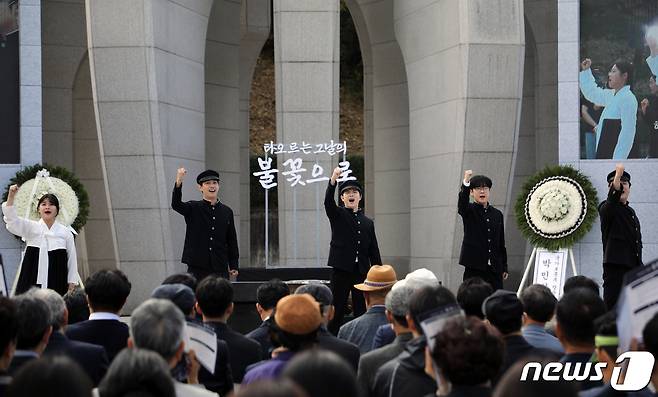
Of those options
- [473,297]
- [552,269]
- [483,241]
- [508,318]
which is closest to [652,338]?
[508,318]

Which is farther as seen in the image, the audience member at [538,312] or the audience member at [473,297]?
the audience member at [473,297]

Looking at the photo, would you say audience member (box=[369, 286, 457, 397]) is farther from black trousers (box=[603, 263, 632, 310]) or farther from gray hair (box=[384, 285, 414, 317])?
black trousers (box=[603, 263, 632, 310])

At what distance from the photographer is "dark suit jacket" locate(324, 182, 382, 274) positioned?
36.0 feet

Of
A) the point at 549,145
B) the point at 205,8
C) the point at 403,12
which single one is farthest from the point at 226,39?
the point at 549,145

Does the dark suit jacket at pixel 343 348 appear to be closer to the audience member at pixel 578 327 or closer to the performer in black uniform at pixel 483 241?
the audience member at pixel 578 327

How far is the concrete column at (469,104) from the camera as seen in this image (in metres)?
14.9

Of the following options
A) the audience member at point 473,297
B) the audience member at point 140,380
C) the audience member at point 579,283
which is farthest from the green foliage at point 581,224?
the audience member at point 140,380

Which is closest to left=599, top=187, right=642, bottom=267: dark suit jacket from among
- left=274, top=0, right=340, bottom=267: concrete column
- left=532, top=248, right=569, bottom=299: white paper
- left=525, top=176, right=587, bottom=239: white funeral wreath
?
left=532, top=248, right=569, bottom=299: white paper

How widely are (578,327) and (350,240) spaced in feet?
20.0

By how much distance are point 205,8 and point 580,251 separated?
20.2 ft

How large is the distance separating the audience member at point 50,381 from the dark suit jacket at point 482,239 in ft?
26.7

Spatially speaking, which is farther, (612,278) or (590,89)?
(590,89)

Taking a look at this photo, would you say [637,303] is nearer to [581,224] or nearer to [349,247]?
[349,247]

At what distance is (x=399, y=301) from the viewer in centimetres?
600
